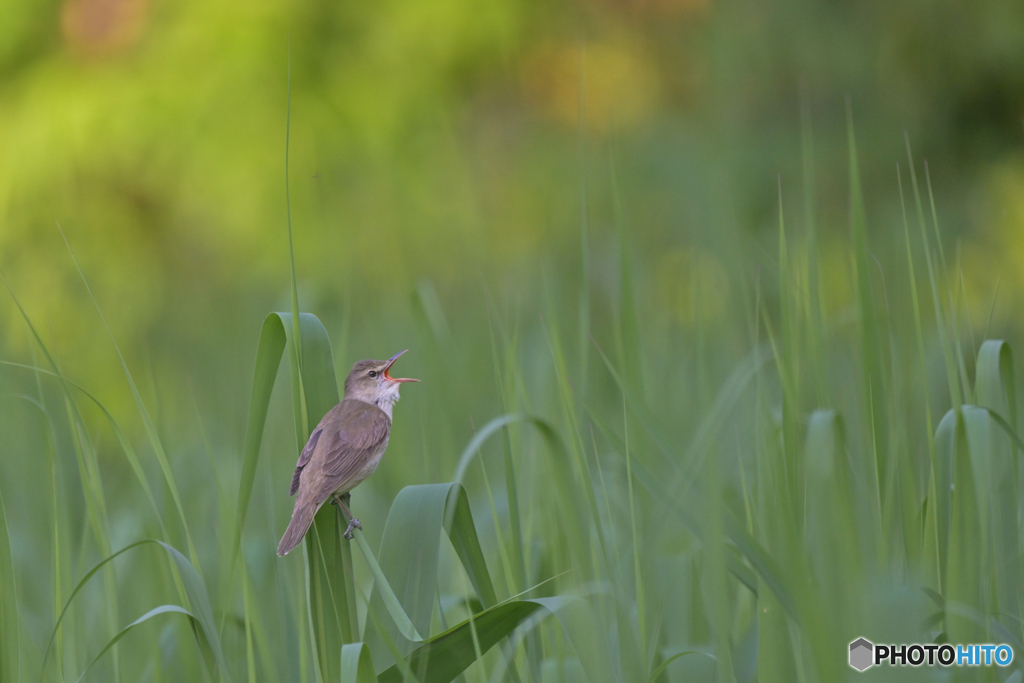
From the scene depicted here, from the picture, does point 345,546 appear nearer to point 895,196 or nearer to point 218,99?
point 218,99

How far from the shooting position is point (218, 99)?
4.93m

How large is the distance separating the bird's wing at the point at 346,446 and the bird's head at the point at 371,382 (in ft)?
0.97

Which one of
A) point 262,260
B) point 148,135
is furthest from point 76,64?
point 262,260

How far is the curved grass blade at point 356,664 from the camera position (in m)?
1.17

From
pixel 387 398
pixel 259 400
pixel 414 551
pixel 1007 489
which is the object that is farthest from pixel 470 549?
pixel 1007 489

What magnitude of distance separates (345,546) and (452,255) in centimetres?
273

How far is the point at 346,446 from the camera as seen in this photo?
1.62 meters

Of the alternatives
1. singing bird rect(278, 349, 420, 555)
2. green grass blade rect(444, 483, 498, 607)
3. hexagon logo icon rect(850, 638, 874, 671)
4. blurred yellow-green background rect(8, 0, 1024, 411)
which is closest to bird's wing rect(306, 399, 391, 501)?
singing bird rect(278, 349, 420, 555)

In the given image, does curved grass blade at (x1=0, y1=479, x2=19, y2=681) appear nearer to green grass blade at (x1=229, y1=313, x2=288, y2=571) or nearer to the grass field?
the grass field

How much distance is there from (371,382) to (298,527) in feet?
2.14

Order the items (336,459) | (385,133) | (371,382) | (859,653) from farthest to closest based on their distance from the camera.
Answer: (385,133) < (371,382) < (336,459) < (859,653)

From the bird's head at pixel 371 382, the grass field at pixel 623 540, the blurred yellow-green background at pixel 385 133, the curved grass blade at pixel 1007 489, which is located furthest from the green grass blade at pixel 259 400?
the blurred yellow-green background at pixel 385 133

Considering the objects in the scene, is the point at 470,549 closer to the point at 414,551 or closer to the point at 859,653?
the point at 414,551

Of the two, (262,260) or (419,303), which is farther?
(262,260)
